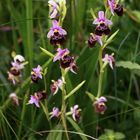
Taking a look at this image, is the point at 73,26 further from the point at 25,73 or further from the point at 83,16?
the point at 25,73

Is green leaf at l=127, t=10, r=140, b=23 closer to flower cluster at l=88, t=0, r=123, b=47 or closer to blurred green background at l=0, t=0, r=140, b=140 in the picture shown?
blurred green background at l=0, t=0, r=140, b=140

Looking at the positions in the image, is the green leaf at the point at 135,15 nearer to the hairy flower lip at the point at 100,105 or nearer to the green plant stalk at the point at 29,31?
the green plant stalk at the point at 29,31

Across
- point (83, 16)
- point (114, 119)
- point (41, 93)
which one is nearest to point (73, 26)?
point (83, 16)

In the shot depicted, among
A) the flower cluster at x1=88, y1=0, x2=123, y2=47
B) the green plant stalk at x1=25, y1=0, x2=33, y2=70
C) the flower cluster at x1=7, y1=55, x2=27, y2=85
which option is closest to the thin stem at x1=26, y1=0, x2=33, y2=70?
the green plant stalk at x1=25, y1=0, x2=33, y2=70

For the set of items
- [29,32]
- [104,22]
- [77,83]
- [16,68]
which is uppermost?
[104,22]

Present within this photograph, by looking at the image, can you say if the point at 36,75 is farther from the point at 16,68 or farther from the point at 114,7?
the point at 114,7

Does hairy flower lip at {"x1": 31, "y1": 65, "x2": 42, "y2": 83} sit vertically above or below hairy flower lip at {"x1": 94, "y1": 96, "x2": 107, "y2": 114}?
above

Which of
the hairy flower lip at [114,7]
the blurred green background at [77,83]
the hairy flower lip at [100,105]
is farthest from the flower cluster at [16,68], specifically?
the hairy flower lip at [114,7]

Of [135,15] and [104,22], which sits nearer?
[104,22]

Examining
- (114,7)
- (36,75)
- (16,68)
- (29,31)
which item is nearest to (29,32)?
(29,31)

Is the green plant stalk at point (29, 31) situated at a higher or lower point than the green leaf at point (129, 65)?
higher

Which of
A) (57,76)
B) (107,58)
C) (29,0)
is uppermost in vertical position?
(29,0)
